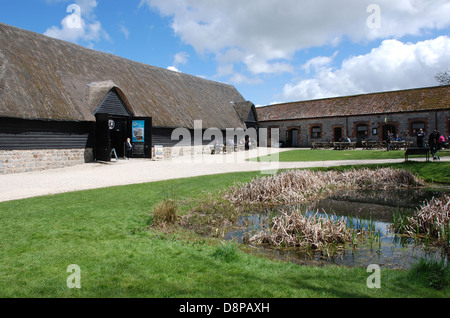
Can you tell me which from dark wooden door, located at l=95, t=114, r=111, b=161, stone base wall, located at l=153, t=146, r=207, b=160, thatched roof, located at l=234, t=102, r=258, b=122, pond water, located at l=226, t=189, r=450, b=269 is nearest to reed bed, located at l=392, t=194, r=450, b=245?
pond water, located at l=226, t=189, r=450, b=269

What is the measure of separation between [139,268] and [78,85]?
60.5ft

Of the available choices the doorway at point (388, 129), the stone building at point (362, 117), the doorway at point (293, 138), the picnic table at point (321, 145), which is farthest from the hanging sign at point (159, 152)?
the doorway at point (388, 129)

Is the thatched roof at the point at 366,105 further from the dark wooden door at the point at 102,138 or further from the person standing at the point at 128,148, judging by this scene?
the dark wooden door at the point at 102,138

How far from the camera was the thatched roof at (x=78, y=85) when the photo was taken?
16.8 metres

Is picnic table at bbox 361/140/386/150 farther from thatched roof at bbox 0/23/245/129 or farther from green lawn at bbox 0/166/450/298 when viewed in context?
green lawn at bbox 0/166/450/298

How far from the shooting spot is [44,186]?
11875mm

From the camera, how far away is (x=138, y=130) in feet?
71.4

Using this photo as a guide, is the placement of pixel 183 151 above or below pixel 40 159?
above

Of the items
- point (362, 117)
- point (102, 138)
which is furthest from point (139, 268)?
point (362, 117)

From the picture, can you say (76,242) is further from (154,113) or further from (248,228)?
(154,113)

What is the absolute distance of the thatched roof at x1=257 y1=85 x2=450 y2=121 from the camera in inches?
1282

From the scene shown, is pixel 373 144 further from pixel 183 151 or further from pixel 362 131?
pixel 183 151

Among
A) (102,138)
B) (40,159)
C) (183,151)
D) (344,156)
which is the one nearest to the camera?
(40,159)

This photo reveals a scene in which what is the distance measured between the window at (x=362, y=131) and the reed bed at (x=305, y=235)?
32191mm
